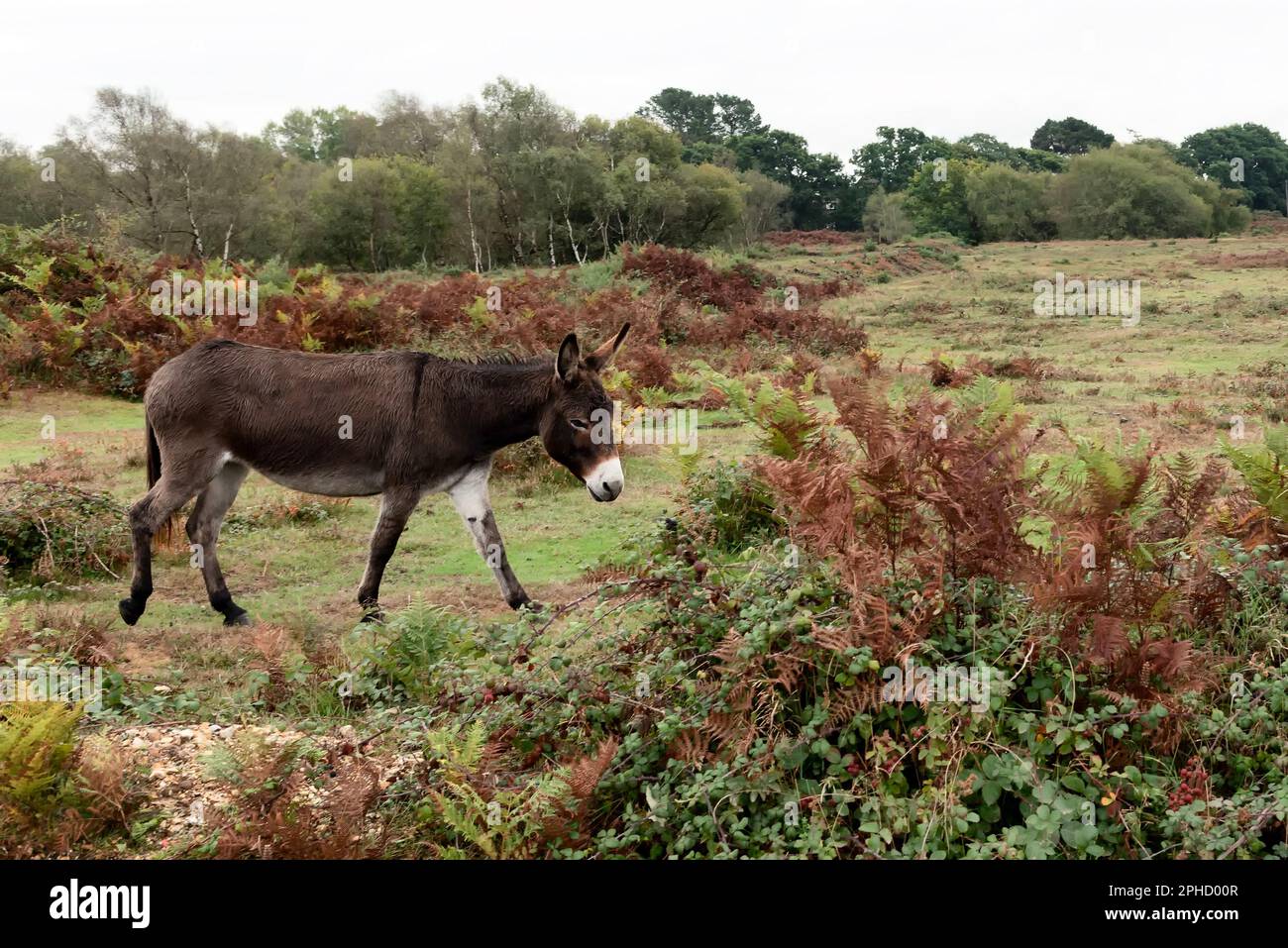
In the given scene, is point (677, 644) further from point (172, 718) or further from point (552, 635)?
point (172, 718)

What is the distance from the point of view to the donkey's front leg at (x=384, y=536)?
788cm

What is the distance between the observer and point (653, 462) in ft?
43.1

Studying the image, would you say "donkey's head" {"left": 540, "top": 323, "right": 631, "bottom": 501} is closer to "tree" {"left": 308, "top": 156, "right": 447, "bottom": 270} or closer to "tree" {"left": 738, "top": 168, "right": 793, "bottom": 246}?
"tree" {"left": 308, "top": 156, "right": 447, "bottom": 270}

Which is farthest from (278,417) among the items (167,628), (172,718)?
(172,718)

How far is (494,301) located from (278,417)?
11.9 metres

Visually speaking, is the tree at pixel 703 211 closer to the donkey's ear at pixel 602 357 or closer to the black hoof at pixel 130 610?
the donkey's ear at pixel 602 357

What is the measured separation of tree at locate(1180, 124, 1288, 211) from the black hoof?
307 feet

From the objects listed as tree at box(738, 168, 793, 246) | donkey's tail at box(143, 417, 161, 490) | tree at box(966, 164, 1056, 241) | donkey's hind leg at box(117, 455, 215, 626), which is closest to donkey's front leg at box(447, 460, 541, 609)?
donkey's hind leg at box(117, 455, 215, 626)

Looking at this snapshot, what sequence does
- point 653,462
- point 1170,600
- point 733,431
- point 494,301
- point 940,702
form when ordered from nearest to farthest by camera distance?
Result: point 940,702 → point 1170,600 → point 653,462 → point 733,431 → point 494,301

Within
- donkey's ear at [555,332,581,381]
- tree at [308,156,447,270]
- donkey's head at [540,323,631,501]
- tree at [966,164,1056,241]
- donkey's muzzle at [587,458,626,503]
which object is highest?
tree at [966,164,1056,241]

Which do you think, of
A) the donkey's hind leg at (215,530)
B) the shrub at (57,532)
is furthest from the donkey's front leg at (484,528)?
the shrub at (57,532)

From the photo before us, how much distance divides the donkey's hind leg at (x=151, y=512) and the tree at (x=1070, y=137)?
112795 mm

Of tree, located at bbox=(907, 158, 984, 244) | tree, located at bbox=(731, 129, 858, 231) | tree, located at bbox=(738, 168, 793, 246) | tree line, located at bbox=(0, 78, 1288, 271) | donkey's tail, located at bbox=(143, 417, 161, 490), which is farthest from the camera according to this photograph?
tree, located at bbox=(731, 129, 858, 231)

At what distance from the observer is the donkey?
784cm
